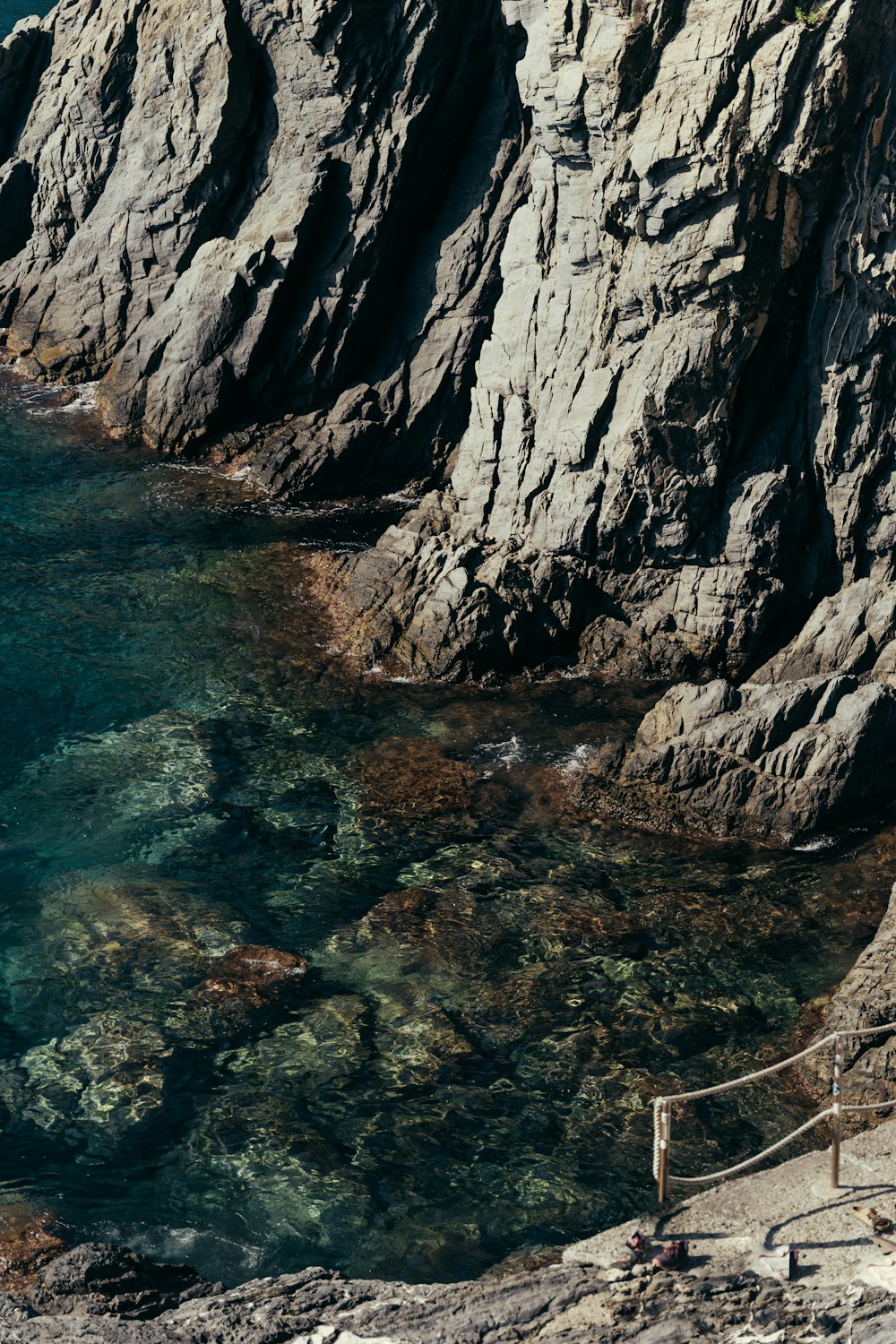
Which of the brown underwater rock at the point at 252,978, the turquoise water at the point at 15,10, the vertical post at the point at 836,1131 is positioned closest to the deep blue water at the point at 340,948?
the brown underwater rock at the point at 252,978

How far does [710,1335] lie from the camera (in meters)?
13.1

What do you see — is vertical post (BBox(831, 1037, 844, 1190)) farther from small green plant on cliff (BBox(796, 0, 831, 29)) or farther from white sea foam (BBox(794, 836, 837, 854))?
small green plant on cliff (BBox(796, 0, 831, 29))

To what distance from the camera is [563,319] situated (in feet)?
110

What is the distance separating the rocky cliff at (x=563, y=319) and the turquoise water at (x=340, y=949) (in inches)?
91.7

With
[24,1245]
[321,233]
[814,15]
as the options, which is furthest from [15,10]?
[24,1245]

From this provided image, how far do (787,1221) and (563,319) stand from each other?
23.9 m

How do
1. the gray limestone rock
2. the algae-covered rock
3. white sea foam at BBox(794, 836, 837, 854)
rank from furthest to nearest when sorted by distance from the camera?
the gray limestone rock, white sea foam at BBox(794, 836, 837, 854), the algae-covered rock

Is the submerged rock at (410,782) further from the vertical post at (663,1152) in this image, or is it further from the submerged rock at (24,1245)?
the vertical post at (663,1152)

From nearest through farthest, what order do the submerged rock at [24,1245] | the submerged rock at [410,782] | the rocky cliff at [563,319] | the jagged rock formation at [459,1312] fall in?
the jagged rock formation at [459,1312] < the submerged rock at [24,1245] < the submerged rock at [410,782] < the rocky cliff at [563,319]

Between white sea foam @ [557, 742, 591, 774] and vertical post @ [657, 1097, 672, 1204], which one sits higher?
white sea foam @ [557, 742, 591, 774]

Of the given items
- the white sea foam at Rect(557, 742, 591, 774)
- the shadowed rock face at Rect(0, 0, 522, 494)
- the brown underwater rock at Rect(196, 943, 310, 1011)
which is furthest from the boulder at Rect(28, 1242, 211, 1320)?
the shadowed rock face at Rect(0, 0, 522, 494)

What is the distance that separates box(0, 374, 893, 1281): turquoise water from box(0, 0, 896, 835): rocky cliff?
7.64 ft

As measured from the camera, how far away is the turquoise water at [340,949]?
693 inches

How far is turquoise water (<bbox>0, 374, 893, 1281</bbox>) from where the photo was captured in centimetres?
1759
